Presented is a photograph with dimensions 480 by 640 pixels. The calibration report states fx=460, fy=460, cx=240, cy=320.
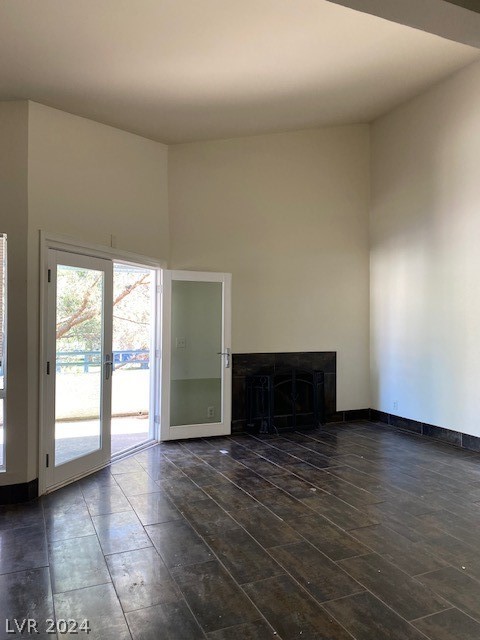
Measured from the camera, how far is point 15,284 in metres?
3.65

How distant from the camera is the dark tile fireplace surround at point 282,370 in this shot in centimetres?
588

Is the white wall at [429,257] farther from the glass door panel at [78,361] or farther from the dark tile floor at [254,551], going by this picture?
the glass door panel at [78,361]

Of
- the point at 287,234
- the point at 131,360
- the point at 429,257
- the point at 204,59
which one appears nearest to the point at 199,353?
the point at 287,234

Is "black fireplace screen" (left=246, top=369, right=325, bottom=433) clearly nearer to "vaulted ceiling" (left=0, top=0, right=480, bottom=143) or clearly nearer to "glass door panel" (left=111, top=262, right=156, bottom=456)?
"glass door panel" (left=111, top=262, right=156, bottom=456)

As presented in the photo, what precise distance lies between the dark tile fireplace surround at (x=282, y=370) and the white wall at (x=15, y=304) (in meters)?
2.76

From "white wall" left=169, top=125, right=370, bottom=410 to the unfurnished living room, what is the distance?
30 millimetres

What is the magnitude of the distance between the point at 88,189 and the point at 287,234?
279 cm

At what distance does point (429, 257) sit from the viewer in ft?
18.4

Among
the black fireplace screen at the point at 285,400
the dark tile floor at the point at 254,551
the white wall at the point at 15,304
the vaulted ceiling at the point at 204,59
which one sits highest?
the vaulted ceiling at the point at 204,59

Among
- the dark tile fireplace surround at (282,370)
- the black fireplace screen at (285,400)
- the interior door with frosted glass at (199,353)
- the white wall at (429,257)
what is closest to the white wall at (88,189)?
the interior door with frosted glass at (199,353)

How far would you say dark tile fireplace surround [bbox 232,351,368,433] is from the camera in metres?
5.88

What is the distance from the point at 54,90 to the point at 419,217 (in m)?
4.32

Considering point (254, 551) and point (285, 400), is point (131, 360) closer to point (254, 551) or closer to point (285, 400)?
point (285, 400)

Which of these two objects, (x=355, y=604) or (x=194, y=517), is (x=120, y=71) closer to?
(x=194, y=517)
